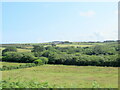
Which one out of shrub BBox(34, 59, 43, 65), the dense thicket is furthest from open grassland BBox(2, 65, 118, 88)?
shrub BBox(34, 59, 43, 65)

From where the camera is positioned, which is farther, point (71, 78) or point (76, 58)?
point (76, 58)

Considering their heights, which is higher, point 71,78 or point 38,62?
point 71,78

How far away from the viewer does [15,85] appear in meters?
10.2

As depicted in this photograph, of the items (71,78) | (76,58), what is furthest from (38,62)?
(71,78)

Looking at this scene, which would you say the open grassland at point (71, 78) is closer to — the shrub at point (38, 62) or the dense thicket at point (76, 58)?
the dense thicket at point (76, 58)

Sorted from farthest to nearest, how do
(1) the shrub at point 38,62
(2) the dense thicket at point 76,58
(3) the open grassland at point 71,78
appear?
1. (1) the shrub at point 38,62
2. (2) the dense thicket at point 76,58
3. (3) the open grassland at point 71,78

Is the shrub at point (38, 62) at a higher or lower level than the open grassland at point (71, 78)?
lower

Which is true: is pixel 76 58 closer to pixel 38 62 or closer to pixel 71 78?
pixel 38 62

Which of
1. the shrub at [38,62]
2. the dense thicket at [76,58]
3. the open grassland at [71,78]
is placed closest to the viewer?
the open grassland at [71,78]

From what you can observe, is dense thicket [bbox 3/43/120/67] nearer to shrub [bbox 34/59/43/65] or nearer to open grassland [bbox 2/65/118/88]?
shrub [bbox 34/59/43/65]

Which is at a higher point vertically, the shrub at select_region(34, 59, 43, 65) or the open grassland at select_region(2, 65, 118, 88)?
the open grassland at select_region(2, 65, 118, 88)

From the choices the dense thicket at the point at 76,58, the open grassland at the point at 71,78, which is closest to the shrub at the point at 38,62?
the dense thicket at the point at 76,58

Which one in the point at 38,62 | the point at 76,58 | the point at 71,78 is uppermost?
the point at 76,58

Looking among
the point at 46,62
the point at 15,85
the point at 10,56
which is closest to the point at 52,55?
the point at 46,62
